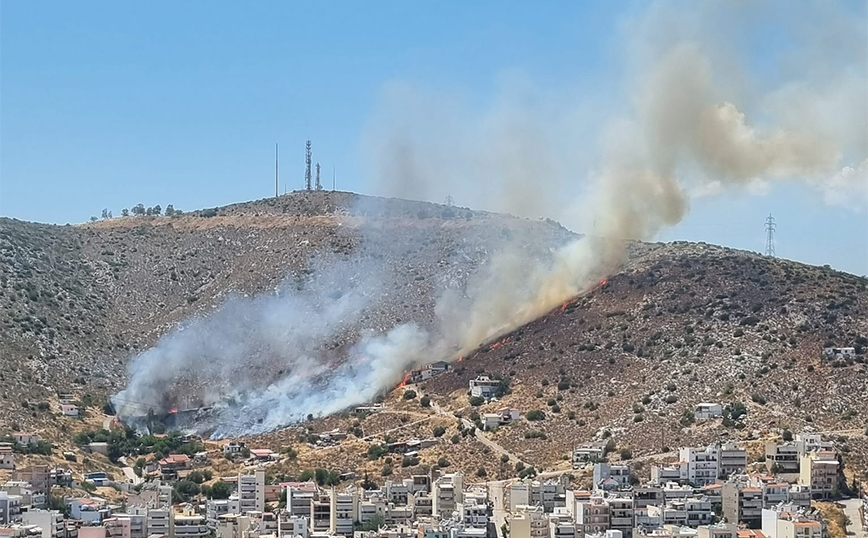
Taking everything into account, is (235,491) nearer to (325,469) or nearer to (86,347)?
(325,469)

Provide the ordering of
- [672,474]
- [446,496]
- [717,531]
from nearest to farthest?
1. [717,531]
2. [446,496]
3. [672,474]

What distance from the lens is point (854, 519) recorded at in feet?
249

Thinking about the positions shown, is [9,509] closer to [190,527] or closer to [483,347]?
[190,527]

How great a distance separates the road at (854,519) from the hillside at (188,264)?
4789cm

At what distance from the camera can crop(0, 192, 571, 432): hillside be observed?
118750mm

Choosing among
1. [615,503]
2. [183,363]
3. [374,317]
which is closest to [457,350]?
[374,317]

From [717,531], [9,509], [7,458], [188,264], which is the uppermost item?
[188,264]

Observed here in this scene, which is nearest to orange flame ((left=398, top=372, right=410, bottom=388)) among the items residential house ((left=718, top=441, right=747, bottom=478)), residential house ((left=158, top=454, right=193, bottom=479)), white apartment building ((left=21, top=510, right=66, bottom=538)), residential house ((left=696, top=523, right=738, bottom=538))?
residential house ((left=158, top=454, right=193, bottom=479))

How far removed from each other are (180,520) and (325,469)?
49.1 feet

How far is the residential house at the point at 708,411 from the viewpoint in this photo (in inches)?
3644

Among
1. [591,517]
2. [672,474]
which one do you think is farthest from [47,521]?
[672,474]

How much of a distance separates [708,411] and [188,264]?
58.6 meters

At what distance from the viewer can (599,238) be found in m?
123

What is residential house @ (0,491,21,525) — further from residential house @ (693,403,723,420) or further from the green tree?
residential house @ (693,403,723,420)
